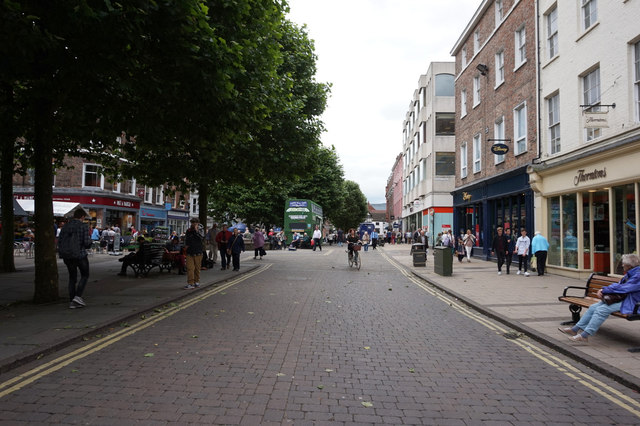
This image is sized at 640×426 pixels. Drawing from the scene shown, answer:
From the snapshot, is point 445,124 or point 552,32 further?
point 445,124

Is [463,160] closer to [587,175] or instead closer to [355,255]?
[355,255]

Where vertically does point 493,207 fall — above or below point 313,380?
above

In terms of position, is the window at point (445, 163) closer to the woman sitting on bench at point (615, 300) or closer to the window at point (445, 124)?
the window at point (445, 124)

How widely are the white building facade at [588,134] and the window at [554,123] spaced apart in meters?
0.04

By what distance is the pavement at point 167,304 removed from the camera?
543cm

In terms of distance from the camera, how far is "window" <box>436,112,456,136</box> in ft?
124

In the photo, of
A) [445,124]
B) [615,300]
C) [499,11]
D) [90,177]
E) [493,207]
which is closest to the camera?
[615,300]

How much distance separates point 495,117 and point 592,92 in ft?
23.9

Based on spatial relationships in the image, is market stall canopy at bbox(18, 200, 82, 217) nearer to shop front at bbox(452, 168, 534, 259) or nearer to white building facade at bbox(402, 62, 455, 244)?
shop front at bbox(452, 168, 534, 259)

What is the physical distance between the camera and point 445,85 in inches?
1502

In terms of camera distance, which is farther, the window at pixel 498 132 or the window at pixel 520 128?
the window at pixel 498 132

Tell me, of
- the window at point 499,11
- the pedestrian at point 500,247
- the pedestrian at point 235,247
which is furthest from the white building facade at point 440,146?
the pedestrian at point 235,247

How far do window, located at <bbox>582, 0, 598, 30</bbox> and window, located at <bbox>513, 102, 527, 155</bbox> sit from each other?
420 centimetres

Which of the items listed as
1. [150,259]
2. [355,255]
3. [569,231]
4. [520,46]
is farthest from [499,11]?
[150,259]
